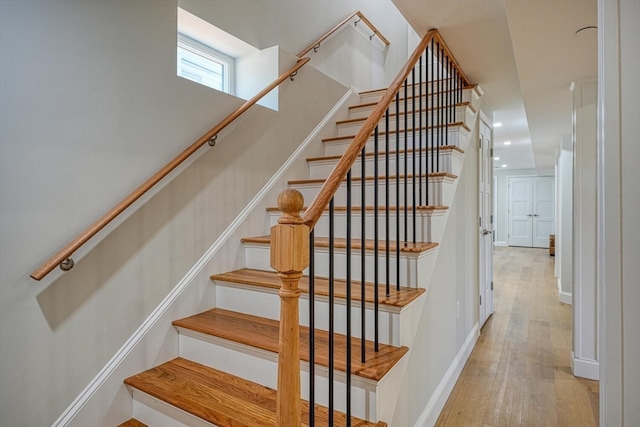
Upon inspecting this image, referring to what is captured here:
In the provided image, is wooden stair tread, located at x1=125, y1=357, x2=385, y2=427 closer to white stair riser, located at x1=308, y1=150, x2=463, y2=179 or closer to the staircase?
the staircase

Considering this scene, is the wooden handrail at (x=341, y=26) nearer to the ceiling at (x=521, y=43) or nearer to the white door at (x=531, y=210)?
the ceiling at (x=521, y=43)

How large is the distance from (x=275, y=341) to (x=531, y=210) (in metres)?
11.4

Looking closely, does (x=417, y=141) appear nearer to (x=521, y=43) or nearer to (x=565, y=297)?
(x=521, y=43)

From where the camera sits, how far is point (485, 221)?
3809 millimetres

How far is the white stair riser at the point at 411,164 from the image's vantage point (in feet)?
7.39

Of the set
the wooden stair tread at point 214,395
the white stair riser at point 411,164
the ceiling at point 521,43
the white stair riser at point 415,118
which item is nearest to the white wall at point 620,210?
the ceiling at point 521,43

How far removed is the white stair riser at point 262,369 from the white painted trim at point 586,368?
2.16 metres

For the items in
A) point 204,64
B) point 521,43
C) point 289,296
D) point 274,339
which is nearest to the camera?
point 289,296

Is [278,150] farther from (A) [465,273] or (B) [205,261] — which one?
(A) [465,273]

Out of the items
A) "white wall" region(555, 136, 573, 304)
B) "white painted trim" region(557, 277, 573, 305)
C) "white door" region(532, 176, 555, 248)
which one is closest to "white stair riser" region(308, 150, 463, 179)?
"white wall" region(555, 136, 573, 304)

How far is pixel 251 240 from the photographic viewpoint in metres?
2.30

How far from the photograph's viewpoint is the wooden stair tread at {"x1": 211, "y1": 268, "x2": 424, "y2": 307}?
1596 millimetres

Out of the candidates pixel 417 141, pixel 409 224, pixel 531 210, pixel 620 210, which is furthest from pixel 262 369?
pixel 531 210

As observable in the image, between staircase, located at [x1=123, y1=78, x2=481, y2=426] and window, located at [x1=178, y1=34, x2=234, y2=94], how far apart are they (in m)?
1.14
